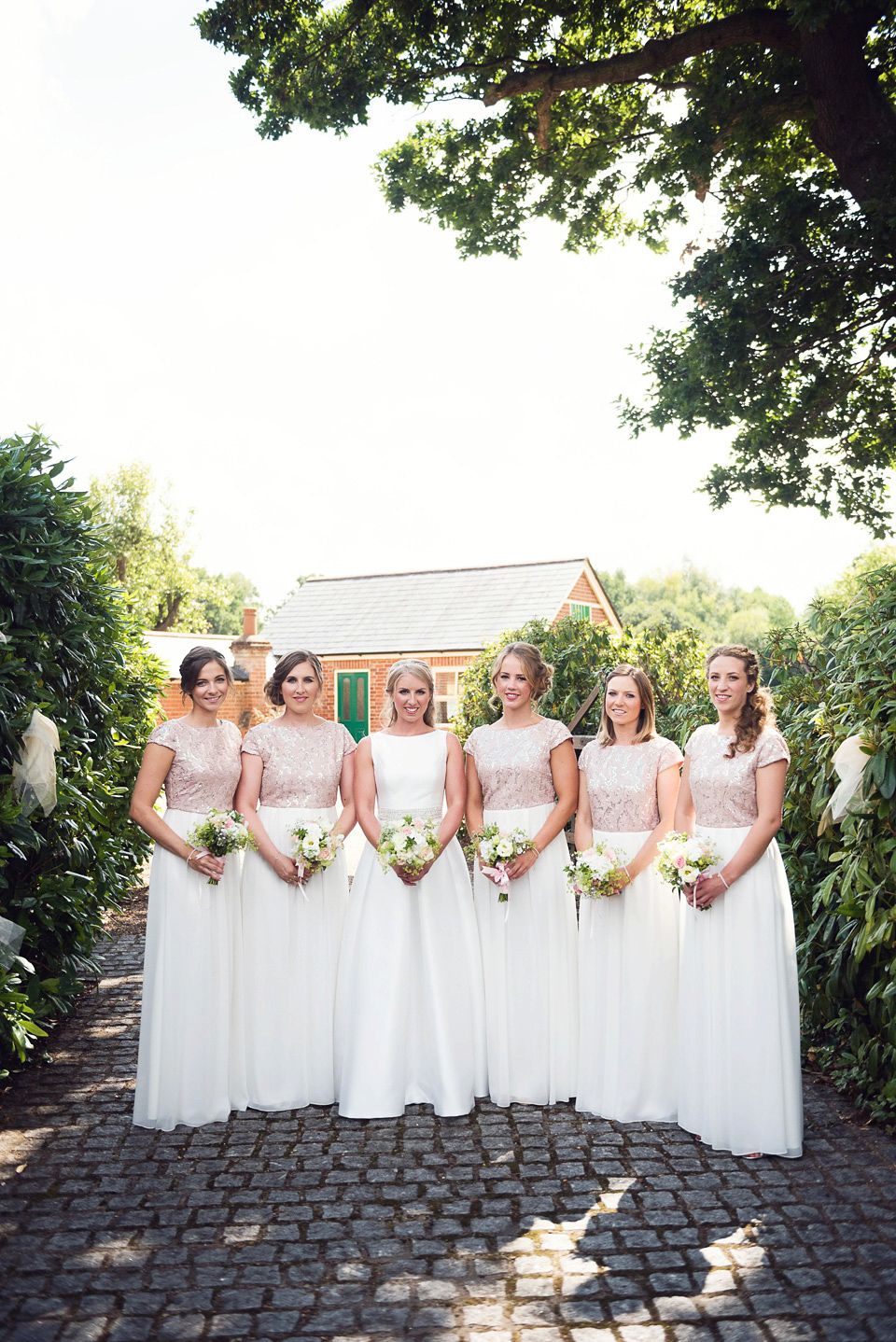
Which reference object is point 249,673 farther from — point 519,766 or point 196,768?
point 519,766

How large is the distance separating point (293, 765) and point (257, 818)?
35cm

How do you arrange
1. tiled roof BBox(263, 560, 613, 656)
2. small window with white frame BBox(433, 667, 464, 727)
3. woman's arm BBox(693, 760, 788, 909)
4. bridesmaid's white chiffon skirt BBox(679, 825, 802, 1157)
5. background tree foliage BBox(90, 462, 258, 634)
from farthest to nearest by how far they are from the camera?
background tree foliage BBox(90, 462, 258, 634) < tiled roof BBox(263, 560, 613, 656) < small window with white frame BBox(433, 667, 464, 727) < woman's arm BBox(693, 760, 788, 909) < bridesmaid's white chiffon skirt BBox(679, 825, 802, 1157)

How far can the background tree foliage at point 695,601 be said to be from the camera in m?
103

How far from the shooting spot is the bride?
5.54 metres

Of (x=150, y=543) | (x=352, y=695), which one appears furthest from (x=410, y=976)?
(x=150, y=543)

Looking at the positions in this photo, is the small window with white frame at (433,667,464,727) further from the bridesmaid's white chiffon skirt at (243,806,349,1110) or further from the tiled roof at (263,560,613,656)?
the bridesmaid's white chiffon skirt at (243,806,349,1110)

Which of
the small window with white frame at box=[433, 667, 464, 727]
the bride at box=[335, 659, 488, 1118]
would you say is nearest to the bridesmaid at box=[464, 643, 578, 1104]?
the bride at box=[335, 659, 488, 1118]

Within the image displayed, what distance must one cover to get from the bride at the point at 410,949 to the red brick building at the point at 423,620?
81.1 feet

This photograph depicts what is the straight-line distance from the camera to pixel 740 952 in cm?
503

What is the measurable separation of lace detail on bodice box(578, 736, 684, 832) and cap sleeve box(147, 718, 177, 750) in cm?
222

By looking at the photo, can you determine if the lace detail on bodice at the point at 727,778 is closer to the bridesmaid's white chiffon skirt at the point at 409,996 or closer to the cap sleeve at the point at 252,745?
the bridesmaid's white chiffon skirt at the point at 409,996

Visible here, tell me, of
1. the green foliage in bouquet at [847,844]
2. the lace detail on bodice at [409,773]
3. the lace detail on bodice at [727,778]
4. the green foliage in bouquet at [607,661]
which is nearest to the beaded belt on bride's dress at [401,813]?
the lace detail on bodice at [409,773]

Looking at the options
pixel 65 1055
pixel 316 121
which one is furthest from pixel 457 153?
pixel 65 1055

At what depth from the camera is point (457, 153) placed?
13328 millimetres
